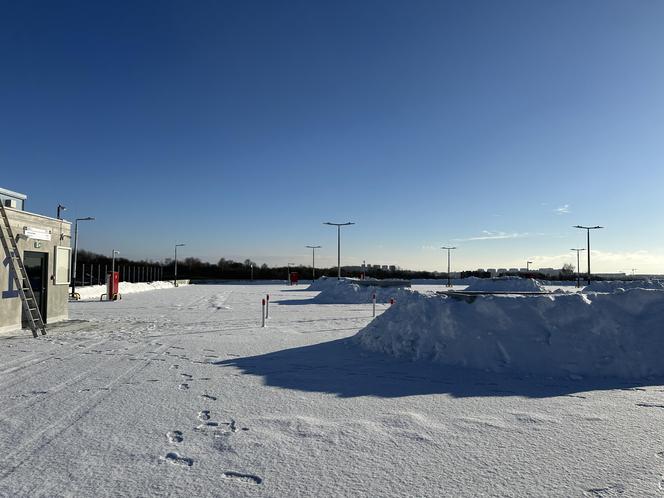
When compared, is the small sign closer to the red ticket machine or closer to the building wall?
the building wall

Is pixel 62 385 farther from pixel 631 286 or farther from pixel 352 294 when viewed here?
pixel 631 286

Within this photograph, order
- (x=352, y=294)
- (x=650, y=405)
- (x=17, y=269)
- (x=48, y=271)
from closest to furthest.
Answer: (x=650, y=405) → (x=17, y=269) → (x=48, y=271) → (x=352, y=294)

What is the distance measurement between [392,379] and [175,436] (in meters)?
4.47

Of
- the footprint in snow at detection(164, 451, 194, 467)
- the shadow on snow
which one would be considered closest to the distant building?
the shadow on snow

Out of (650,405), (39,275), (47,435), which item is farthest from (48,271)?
Answer: (650,405)

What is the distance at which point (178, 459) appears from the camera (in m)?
4.73

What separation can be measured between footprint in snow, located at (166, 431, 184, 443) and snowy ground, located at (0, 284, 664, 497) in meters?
0.03

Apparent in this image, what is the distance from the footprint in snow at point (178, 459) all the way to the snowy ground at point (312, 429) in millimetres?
25

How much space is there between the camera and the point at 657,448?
5.23 meters

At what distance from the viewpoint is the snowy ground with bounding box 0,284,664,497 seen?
14.0 ft

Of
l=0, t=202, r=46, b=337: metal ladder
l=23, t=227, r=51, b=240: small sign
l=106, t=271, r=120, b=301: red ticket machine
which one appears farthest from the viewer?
l=106, t=271, r=120, b=301: red ticket machine

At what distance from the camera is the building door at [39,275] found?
631 inches

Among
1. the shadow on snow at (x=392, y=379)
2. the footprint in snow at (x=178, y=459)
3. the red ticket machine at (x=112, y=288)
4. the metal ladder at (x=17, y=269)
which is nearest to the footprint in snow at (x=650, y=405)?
the shadow on snow at (x=392, y=379)

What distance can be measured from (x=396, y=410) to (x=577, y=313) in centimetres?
562
